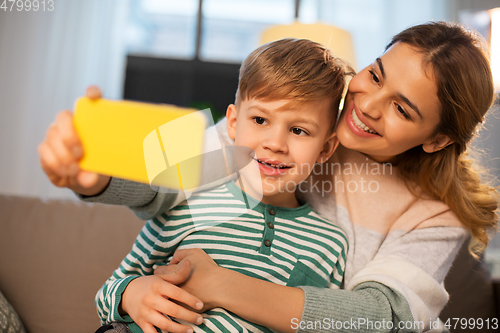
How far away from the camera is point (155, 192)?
24.9 inches

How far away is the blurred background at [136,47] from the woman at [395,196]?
5.85 feet

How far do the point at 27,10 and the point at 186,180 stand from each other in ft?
8.59

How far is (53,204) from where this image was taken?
1104 millimetres

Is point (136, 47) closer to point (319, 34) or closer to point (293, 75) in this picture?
point (319, 34)

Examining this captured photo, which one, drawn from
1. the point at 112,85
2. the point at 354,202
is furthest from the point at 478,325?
the point at 112,85

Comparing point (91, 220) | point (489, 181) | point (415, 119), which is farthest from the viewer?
point (91, 220)

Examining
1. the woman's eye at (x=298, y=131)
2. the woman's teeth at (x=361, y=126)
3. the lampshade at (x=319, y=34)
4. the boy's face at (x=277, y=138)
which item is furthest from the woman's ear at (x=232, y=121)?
the lampshade at (x=319, y=34)

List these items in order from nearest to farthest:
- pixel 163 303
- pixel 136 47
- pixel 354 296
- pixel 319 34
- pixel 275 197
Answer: pixel 163 303, pixel 354 296, pixel 275 197, pixel 319 34, pixel 136 47

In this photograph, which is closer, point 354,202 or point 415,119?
point 415,119

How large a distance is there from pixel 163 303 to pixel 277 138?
0.32 metres

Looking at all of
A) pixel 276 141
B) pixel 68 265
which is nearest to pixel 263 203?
pixel 276 141

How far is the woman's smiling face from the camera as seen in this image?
2.31ft

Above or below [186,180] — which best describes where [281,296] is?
below

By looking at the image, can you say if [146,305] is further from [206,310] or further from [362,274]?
[362,274]
